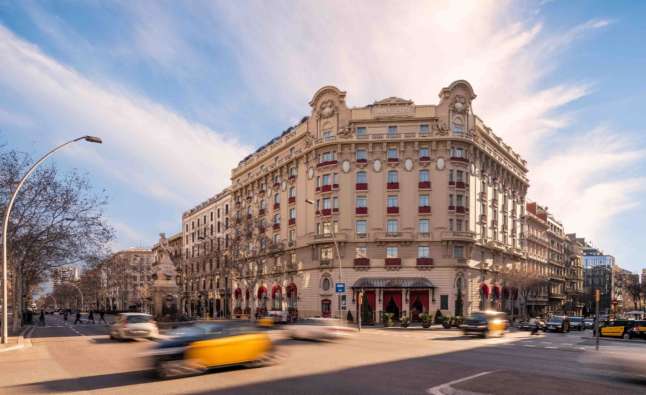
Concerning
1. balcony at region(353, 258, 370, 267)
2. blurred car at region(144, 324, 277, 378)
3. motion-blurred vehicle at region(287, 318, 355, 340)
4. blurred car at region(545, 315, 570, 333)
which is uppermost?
balcony at region(353, 258, 370, 267)

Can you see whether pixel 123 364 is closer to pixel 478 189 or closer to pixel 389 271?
pixel 389 271

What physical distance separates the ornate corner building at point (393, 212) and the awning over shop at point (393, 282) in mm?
107

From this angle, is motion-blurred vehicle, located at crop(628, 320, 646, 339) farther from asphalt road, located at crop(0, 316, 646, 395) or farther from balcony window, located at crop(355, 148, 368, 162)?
balcony window, located at crop(355, 148, 368, 162)

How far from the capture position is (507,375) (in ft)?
45.3

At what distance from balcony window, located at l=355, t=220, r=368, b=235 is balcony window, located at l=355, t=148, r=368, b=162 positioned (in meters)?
6.94

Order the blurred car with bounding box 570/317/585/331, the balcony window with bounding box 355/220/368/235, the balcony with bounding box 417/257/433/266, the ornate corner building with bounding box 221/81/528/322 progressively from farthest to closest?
the balcony window with bounding box 355/220/368/235 < the ornate corner building with bounding box 221/81/528/322 < the balcony with bounding box 417/257/433/266 < the blurred car with bounding box 570/317/585/331

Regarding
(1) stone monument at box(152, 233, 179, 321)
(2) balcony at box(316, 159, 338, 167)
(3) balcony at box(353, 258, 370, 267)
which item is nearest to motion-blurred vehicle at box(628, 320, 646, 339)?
(3) balcony at box(353, 258, 370, 267)

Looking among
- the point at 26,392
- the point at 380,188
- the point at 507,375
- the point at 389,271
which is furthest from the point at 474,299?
the point at 26,392

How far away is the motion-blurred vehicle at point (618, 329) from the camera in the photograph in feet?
125

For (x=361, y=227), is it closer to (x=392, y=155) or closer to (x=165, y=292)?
(x=392, y=155)

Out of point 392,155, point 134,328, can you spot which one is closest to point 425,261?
point 392,155

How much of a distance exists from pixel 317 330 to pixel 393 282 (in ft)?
103

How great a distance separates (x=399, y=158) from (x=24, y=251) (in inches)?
1476

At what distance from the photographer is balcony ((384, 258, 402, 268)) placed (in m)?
57.7
